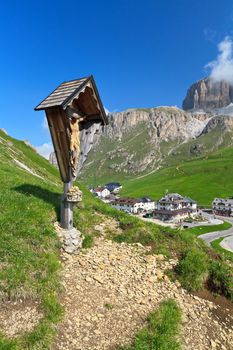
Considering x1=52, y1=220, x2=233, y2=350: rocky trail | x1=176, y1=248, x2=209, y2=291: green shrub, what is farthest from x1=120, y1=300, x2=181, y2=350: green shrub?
x1=176, y1=248, x2=209, y2=291: green shrub

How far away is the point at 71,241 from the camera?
44.6ft

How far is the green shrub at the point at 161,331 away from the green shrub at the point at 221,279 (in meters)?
2.82

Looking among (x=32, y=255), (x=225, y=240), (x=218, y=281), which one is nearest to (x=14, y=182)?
(x=32, y=255)

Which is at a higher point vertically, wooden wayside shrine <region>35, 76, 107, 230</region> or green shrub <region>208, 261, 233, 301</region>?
wooden wayside shrine <region>35, 76, 107, 230</region>

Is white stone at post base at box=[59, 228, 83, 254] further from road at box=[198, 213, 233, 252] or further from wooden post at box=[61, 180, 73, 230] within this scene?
road at box=[198, 213, 233, 252]

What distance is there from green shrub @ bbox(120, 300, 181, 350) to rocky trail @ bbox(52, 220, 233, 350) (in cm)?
30

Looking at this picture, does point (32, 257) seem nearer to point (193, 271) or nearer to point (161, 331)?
point (161, 331)

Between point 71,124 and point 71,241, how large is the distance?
207 inches

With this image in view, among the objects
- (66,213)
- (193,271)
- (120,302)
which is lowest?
(120,302)

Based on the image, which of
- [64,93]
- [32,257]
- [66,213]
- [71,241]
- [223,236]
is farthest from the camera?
[223,236]

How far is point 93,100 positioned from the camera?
48.9ft

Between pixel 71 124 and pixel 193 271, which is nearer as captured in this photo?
pixel 193 271

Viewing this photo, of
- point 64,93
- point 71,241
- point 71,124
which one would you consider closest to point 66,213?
point 71,241

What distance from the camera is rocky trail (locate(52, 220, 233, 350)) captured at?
939 cm
